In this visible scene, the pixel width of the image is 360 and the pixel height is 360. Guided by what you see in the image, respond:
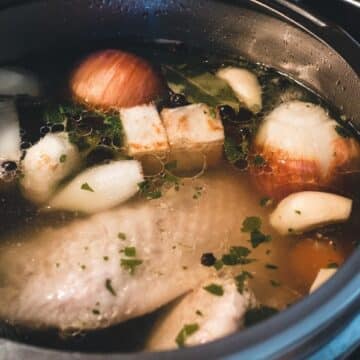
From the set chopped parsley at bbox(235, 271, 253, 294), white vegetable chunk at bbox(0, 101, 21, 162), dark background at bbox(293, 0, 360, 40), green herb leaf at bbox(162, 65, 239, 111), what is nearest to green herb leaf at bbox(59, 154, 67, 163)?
white vegetable chunk at bbox(0, 101, 21, 162)

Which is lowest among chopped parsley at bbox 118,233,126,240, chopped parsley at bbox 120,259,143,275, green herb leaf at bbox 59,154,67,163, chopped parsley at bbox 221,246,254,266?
green herb leaf at bbox 59,154,67,163

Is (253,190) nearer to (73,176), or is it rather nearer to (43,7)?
(73,176)

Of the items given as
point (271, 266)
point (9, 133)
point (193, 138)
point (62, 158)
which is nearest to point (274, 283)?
point (271, 266)

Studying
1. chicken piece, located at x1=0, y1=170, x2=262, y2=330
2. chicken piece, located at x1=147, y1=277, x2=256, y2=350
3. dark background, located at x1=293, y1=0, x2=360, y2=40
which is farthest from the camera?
dark background, located at x1=293, y1=0, x2=360, y2=40

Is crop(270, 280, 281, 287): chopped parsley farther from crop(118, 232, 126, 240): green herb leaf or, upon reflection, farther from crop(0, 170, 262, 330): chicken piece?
crop(118, 232, 126, 240): green herb leaf

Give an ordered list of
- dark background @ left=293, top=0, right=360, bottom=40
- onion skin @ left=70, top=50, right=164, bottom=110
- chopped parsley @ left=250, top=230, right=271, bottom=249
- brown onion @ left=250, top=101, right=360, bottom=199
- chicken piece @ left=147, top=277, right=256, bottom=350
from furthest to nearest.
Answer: dark background @ left=293, top=0, right=360, bottom=40 → onion skin @ left=70, top=50, right=164, bottom=110 → brown onion @ left=250, top=101, right=360, bottom=199 → chopped parsley @ left=250, top=230, right=271, bottom=249 → chicken piece @ left=147, top=277, right=256, bottom=350

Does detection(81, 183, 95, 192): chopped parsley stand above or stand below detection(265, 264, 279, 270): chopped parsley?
below

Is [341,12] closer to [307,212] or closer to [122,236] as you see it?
[307,212]

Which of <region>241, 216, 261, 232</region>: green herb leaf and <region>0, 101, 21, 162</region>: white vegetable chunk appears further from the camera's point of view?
<region>0, 101, 21, 162</region>: white vegetable chunk
